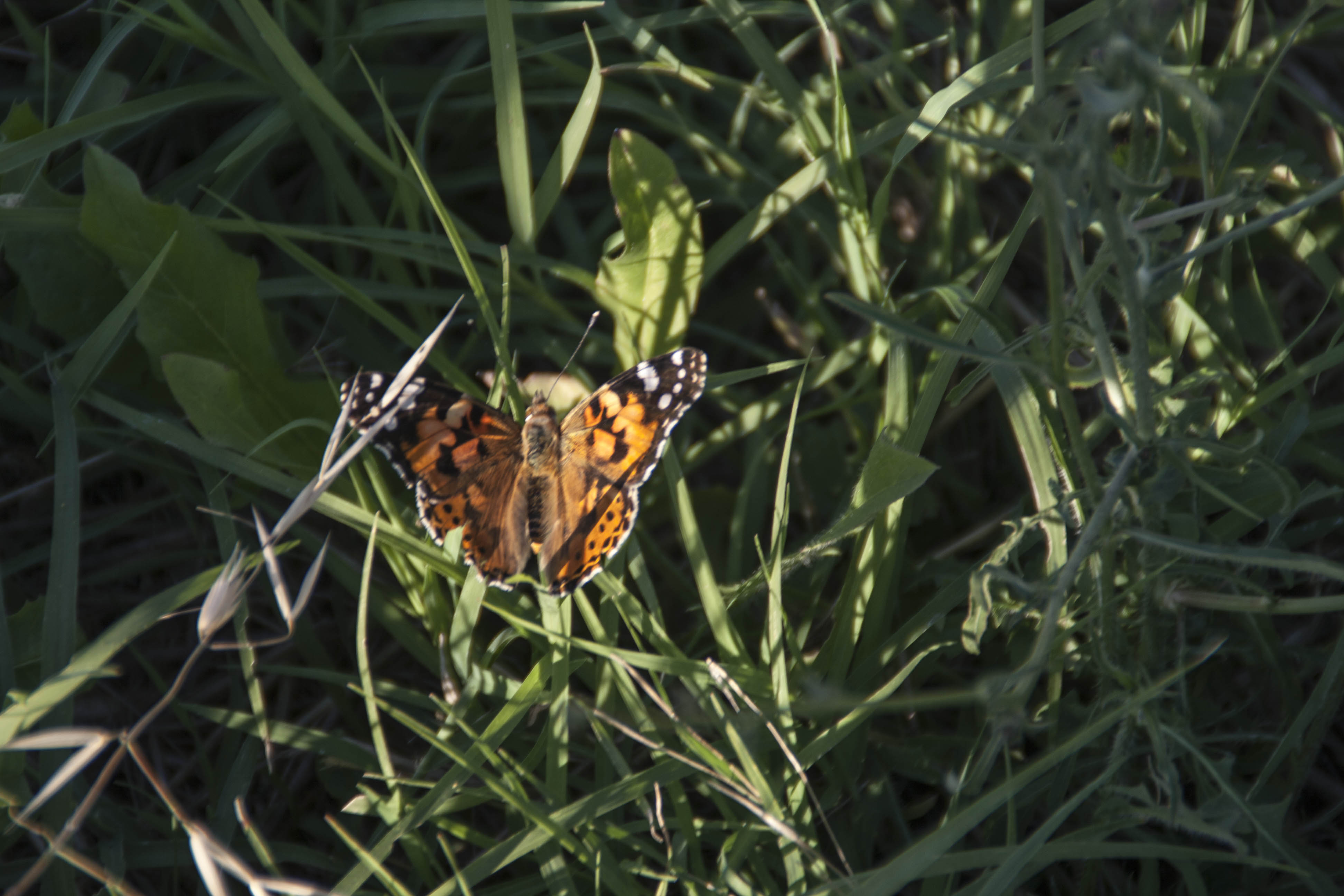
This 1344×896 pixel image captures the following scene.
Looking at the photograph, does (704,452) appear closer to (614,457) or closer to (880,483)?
(614,457)

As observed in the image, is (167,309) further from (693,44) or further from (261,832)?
(693,44)

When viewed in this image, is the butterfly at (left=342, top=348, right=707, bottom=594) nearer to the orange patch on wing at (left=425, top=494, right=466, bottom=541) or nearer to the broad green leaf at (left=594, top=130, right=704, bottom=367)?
the orange patch on wing at (left=425, top=494, right=466, bottom=541)

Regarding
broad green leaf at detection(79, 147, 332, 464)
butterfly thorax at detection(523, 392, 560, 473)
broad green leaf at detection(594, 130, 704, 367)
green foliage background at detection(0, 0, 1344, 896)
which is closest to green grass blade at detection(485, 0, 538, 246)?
green foliage background at detection(0, 0, 1344, 896)

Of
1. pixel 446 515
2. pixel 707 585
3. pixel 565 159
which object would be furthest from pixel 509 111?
pixel 707 585

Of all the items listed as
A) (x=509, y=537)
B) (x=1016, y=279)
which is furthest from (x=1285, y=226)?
(x=509, y=537)

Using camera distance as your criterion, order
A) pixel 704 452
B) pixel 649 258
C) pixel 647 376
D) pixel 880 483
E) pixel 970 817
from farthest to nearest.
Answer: pixel 704 452 → pixel 649 258 → pixel 647 376 → pixel 880 483 → pixel 970 817

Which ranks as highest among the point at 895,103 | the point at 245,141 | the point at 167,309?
the point at 245,141
